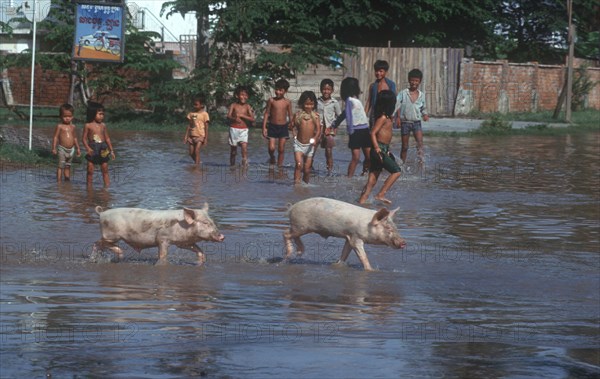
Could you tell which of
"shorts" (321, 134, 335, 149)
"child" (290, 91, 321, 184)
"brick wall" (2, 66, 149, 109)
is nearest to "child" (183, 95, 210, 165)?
"shorts" (321, 134, 335, 149)

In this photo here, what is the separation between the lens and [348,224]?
9.41 meters

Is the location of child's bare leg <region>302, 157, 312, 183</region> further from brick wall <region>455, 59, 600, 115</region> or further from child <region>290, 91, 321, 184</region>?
brick wall <region>455, 59, 600, 115</region>

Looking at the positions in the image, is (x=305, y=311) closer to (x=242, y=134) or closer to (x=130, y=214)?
(x=130, y=214)

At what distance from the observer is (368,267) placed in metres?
9.41

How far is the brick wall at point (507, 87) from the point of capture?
36.1m

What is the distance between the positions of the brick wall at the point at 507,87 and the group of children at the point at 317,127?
17.5 m

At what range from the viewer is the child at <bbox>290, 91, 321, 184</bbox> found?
52.6 feet

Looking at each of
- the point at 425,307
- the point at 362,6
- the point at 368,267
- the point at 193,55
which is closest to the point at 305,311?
the point at 425,307

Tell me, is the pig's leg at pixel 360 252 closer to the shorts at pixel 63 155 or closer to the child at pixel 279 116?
the shorts at pixel 63 155

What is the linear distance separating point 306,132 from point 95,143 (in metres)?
2.92

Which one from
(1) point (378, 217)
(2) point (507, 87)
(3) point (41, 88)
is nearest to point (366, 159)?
(1) point (378, 217)

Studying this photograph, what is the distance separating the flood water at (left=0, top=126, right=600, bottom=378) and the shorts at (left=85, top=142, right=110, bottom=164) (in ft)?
1.28

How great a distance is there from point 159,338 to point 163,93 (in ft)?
74.2

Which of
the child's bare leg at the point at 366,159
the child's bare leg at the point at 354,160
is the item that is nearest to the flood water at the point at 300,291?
the child's bare leg at the point at 366,159
